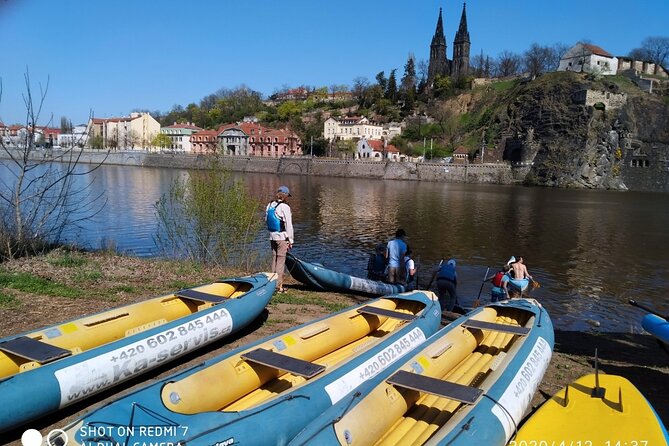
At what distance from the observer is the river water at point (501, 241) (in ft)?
60.1

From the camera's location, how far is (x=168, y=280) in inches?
452

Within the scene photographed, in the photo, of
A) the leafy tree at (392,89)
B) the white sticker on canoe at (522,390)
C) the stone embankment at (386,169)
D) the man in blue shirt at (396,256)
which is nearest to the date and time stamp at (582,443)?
the white sticker on canoe at (522,390)

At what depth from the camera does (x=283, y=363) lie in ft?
18.8

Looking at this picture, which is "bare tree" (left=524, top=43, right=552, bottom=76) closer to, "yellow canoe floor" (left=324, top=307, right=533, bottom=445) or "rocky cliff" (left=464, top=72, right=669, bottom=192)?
"rocky cliff" (left=464, top=72, right=669, bottom=192)

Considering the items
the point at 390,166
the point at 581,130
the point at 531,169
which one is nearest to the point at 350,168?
the point at 390,166

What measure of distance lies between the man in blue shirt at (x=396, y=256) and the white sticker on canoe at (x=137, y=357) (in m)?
6.83

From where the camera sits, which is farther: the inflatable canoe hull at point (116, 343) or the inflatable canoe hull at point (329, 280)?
the inflatable canoe hull at point (329, 280)

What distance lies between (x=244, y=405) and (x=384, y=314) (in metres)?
3.36

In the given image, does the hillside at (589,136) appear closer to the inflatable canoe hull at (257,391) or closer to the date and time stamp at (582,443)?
the inflatable canoe hull at (257,391)

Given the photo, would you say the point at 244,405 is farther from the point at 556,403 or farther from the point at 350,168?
the point at 350,168

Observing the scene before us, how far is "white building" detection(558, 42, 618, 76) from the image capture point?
100250 mm

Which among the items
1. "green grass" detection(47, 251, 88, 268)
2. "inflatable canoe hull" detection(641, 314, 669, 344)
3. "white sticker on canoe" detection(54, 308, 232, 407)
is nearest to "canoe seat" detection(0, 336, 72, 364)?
"white sticker on canoe" detection(54, 308, 232, 407)

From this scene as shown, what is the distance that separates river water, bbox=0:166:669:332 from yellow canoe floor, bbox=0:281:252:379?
9.92 metres

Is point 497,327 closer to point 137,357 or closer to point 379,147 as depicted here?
point 137,357
